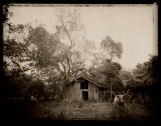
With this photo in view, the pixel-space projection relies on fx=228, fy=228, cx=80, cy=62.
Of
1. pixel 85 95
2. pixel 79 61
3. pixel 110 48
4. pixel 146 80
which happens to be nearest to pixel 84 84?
pixel 85 95

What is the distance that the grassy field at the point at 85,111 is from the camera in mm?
5867

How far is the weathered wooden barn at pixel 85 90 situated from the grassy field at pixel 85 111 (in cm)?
17

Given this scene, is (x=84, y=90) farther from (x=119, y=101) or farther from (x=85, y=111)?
(x=119, y=101)

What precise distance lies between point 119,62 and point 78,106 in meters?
1.60

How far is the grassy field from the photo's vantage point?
587 cm

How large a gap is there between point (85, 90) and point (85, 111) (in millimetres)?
603

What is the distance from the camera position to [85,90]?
6.23 metres

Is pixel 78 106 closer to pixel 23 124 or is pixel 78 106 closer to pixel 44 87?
pixel 44 87

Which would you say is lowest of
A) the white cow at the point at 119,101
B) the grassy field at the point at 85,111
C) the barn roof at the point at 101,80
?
the grassy field at the point at 85,111

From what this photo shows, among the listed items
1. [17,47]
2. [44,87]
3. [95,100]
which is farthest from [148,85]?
[17,47]

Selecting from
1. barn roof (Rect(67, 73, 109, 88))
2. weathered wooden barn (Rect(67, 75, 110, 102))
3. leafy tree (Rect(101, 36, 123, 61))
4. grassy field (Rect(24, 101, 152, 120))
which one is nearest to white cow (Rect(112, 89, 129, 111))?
grassy field (Rect(24, 101, 152, 120))

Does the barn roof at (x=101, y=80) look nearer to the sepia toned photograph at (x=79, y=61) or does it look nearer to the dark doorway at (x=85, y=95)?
the sepia toned photograph at (x=79, y=61)

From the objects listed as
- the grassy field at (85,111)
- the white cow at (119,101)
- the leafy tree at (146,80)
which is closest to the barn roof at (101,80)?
the white cow at (119,101)

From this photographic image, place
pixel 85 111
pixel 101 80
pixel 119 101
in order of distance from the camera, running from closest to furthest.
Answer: pixel 85 111, pixel 119 101, pixel 101 80
